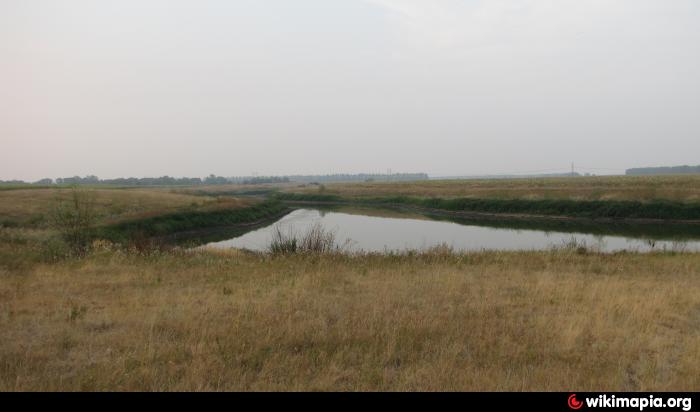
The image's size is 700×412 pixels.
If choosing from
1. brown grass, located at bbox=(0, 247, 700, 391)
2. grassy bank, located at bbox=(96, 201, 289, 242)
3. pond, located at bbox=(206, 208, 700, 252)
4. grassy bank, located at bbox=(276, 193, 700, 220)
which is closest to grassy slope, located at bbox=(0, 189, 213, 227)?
grassy bank, located at bbox=(96, 201, 289, 242)

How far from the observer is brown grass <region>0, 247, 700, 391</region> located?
5004 millimetres

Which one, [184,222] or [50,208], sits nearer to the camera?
[50,208]

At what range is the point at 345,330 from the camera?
658cm

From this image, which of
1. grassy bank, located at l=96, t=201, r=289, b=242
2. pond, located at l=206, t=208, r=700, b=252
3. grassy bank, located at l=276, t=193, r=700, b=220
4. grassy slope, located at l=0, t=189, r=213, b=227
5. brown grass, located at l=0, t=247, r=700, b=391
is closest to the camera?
brown grass, located at l=0, t=247, r=700, b=391

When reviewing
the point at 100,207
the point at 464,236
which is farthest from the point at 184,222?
the point at 464,236

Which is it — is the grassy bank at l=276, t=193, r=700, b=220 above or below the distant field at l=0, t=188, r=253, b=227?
→ below

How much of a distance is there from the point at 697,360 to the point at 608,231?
38566 millimetres

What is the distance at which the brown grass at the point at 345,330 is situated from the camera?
5004 millimetres

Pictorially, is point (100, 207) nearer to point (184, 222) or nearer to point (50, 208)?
point (184, 222)

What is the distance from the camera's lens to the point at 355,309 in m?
7.91

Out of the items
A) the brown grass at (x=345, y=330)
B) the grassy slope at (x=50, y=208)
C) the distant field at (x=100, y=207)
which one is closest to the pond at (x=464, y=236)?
the distant field at (x=100, y=207)

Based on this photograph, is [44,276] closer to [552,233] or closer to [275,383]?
[275,383]

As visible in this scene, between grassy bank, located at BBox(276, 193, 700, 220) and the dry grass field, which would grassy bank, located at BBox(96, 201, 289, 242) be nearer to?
the dry grass field
